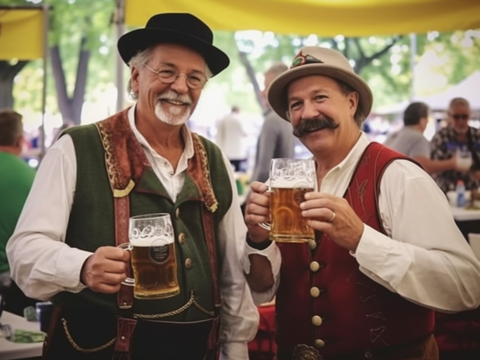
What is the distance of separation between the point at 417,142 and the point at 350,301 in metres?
5.06

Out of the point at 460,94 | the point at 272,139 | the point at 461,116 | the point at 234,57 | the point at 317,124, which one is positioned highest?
the point at 234,57

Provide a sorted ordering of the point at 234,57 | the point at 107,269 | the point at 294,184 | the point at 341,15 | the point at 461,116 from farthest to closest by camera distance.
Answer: the point at 234,57 → the point at 461,116 → the point at 341,15 → the point at 294,184 → the point at 107,269

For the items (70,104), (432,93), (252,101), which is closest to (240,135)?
(432,93)

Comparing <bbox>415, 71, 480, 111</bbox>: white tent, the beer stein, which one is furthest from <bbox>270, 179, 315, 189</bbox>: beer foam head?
<bbox>415, 71, 480, 111</bbox>: white tent

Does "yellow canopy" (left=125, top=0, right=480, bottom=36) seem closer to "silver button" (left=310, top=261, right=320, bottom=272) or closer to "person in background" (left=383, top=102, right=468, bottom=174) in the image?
"silver button" (left=310, top=261, right=320, bottom=272)

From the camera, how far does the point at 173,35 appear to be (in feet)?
7.50

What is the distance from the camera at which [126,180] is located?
2246mm

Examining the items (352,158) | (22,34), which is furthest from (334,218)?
(22,34)

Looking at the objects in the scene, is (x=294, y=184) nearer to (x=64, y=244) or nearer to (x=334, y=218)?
(x=334, y=218)

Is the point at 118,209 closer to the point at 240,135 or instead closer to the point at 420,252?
the point at 420,252

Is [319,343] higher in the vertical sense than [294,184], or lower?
lower

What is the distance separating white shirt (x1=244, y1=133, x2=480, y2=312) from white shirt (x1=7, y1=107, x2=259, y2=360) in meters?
0.25

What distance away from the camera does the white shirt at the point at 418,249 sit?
6.67ft

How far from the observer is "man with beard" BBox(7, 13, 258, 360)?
215 cm
